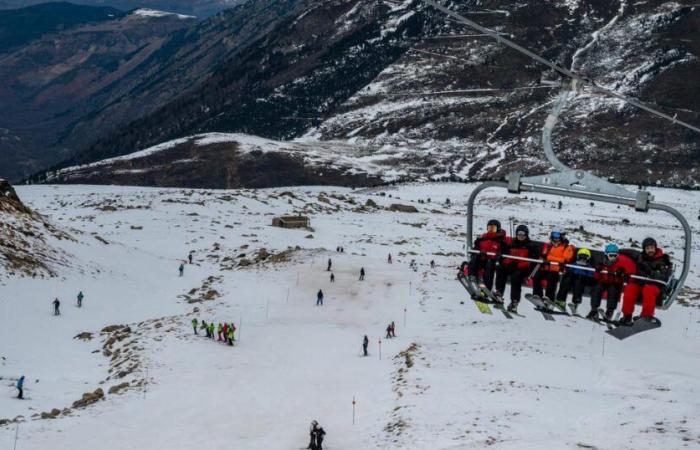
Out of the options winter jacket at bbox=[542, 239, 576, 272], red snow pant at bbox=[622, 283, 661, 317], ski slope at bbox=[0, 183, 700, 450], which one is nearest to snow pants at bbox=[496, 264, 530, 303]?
winter jacket at bbox=[542, 239, 576, 272]

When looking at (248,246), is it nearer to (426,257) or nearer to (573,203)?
(426,257)

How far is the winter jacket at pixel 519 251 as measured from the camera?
65.5 feet

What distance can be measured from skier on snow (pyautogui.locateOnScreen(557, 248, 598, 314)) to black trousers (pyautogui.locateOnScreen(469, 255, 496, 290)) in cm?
185

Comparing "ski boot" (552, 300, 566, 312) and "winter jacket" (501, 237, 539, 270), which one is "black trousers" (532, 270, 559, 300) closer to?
"ski boot" (552, 300, 566, 312)

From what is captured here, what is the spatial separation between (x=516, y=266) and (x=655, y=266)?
3.60m

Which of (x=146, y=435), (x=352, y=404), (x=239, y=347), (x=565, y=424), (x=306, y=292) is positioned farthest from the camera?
(x=306, y=292)

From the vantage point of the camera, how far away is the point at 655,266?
59.9 feet

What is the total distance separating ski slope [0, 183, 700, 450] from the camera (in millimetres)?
26281

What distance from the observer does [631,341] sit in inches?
1555

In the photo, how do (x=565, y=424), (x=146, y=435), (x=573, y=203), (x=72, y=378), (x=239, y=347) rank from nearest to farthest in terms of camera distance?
(x=565, y=424) → (x=146, y=435) → (x=72, y=378) → (x=239, y=347) → (x=573, y=203)

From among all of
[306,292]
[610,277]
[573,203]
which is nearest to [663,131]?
[573,203]

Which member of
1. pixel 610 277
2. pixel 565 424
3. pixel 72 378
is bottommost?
pixel 72 378

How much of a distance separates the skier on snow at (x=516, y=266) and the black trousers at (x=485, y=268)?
0.31m

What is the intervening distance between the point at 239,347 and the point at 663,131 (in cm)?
18446
